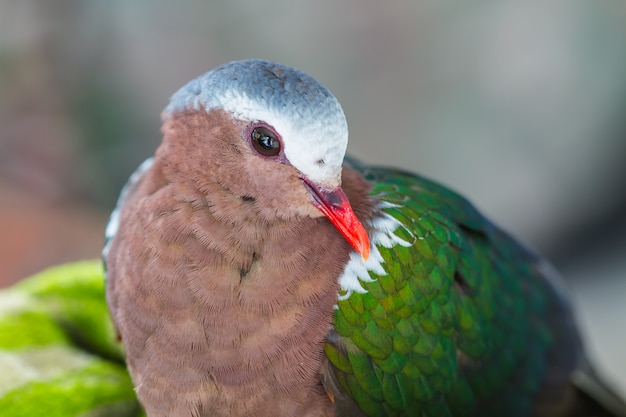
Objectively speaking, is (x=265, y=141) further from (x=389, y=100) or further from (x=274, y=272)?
(x=389, y=100)

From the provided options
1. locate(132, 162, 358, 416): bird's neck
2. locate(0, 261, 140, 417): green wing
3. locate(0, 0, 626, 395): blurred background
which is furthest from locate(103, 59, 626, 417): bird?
locate(0, 0, 626, 395): blurred background

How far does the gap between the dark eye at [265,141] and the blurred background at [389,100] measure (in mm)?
1815

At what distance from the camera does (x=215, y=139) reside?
122 centimetres

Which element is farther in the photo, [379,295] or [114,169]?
[114,169]

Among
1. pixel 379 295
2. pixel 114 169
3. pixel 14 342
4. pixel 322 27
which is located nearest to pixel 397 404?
pixel 379 295

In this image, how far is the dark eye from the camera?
1168mm

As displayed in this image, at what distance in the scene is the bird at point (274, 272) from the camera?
1.18 m

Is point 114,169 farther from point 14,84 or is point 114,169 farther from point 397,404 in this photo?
point 397,404

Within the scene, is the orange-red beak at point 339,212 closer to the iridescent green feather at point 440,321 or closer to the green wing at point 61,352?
the iridescent green feather at point 440,321

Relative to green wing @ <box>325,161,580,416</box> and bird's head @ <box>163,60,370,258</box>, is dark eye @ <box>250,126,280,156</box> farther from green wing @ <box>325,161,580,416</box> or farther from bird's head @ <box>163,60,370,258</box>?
green wing @ <box>325,161,580,416</box>

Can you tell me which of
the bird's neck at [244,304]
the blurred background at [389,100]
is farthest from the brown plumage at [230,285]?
the blurred background at [389,100]

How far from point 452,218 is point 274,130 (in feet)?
1.69

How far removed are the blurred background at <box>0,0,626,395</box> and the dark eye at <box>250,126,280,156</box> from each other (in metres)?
1.82

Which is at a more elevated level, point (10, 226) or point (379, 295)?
point (379, 295)
